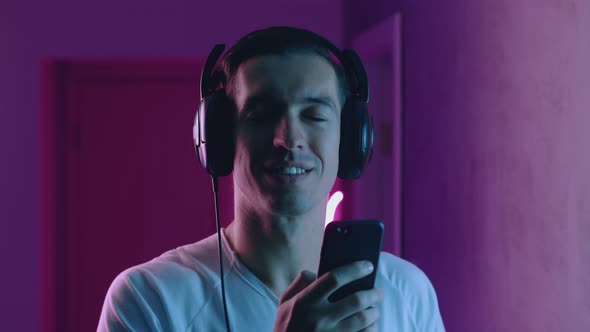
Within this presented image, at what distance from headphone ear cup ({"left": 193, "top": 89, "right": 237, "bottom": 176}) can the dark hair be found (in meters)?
0.03

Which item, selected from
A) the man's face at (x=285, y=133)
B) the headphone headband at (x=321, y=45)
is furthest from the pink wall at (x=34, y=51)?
the man's face at (x=285, y=133)

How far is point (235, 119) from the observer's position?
1.05 m

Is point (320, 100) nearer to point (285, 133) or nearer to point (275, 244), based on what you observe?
point (285, 133)

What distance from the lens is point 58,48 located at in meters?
3.28

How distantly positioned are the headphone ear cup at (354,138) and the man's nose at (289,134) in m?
0.14

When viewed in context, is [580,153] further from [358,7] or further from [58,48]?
[58,48]

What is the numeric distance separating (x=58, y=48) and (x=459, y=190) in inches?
98.9

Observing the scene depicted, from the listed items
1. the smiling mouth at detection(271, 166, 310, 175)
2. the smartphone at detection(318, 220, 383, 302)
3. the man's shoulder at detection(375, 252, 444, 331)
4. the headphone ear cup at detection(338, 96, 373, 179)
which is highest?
the headphone ear cup at detection(338, 96, 373, 179)

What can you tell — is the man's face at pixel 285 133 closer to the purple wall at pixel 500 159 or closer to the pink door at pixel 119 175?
the purple wall at pixel 500 159

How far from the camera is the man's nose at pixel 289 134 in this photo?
95 centimetres

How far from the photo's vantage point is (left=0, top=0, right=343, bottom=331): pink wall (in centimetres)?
328

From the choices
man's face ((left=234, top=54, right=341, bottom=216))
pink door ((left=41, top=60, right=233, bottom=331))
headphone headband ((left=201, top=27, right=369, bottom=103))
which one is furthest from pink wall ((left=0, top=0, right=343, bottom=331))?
man's face ((left=234, top=54, right=341, bottom=216))

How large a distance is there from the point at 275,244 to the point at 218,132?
9.2 inches

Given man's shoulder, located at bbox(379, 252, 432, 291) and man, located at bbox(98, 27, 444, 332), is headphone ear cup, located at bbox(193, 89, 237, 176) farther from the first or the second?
man's shoulder, located at bbox(379, 252, 432, 291)
